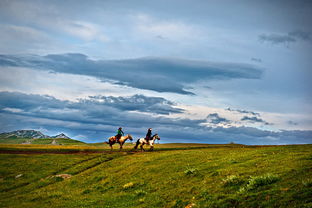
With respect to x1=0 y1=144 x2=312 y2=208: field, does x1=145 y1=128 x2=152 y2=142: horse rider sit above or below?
above

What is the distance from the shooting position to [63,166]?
47562 mm

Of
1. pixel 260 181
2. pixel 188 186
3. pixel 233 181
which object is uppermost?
pixel 260 181

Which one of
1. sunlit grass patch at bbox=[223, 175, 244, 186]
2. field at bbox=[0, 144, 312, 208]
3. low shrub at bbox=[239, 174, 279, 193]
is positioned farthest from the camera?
sunlit grass patch at bbox=[223, 175, 244, 186]

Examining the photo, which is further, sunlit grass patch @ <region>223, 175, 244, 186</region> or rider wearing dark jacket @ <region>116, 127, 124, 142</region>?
rider wearing dark jacket @ <region>116, 127, 124, 142</region>

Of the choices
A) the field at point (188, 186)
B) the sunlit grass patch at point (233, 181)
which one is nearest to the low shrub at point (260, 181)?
the field at point (188, 186)

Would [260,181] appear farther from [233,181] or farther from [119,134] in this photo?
[119,134]

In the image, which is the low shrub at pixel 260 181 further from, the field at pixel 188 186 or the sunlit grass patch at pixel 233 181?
the sunlit grass patch at pixel 233 181

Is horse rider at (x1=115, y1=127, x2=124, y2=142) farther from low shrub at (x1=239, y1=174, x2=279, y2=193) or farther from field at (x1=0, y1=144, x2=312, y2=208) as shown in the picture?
low shrub at (x1=239, y1=174, x2=279, y2=193)

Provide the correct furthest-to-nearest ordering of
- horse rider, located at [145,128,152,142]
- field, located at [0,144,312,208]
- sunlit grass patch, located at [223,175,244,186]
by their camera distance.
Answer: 1. horse rider, located at [145,128,152,142]
2. sunlit grass patch, located at [223,175,244,186]
3. field, located at [0,144,312,208]

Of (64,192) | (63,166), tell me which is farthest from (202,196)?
(63,166)

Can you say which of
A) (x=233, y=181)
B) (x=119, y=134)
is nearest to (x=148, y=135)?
(x=119, y=134)

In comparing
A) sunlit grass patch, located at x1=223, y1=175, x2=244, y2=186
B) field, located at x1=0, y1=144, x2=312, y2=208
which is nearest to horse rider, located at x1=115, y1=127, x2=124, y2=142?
field, located at x1=0, y1=144, x2=312, y2=208

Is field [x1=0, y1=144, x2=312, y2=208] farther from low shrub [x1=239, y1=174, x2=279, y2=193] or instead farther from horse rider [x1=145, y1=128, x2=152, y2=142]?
horse rider [x1=145, y1=128, x2=152, y2=142]

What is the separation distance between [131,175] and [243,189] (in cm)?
1742
